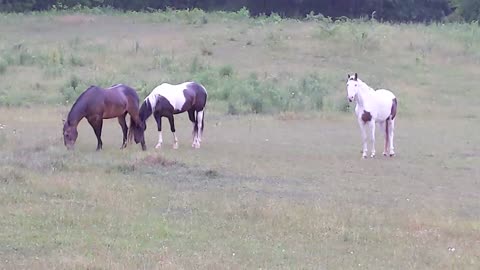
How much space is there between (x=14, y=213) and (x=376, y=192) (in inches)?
216

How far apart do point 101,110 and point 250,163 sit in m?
2.79

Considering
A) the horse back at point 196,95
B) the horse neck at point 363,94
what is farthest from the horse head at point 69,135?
the horse neck at point 363,94

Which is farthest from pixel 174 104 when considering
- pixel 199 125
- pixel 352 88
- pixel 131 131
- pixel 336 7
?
pixel 336 7

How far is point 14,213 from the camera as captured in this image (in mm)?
10148

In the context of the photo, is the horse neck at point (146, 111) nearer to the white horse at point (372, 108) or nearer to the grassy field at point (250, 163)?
the grassy field at point (250, 163)

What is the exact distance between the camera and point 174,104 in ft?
56.1

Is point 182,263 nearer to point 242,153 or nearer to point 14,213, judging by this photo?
point 14,213

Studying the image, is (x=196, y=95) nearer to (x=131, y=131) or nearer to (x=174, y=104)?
(x=174, y=104)

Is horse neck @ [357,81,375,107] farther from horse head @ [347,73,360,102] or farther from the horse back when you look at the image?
the horse back

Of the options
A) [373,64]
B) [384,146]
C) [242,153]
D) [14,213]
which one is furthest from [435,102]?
[14,213]

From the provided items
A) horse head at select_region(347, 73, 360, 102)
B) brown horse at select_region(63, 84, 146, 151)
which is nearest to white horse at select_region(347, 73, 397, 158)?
horse head at select_region(347, 73, 360, 102)

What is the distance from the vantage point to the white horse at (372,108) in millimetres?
16469

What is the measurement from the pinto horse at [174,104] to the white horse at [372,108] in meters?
2.92

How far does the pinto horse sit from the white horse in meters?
2.92
